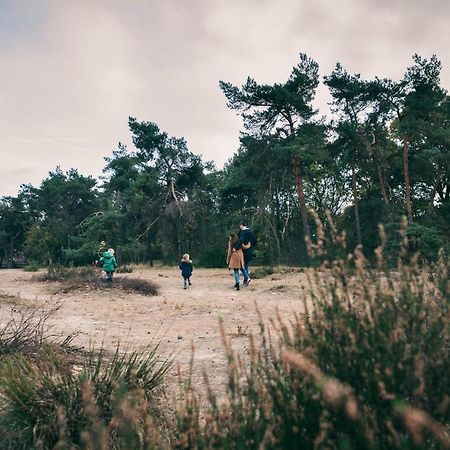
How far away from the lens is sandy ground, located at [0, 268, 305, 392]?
6141 mm

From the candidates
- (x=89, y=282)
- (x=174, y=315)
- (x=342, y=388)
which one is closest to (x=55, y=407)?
(x=342, y=388)

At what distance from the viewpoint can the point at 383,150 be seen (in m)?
27.9

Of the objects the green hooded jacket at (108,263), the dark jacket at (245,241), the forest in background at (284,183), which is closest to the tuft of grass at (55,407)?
the dark jacket at (245,241)

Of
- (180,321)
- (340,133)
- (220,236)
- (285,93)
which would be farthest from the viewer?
(220,236)

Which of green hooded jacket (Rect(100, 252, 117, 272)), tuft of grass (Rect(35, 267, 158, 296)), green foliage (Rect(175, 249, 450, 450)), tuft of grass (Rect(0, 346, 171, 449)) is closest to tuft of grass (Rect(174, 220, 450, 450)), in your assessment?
green foliage (Rect(175, 249, 450, 450))

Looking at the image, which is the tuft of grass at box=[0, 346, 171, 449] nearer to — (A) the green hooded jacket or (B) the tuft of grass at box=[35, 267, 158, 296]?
(B) the tuft of grass at box=[35, 267, 158, 296]

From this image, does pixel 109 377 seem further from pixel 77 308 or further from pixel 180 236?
pixel 180 236

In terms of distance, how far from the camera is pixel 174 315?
9.75m

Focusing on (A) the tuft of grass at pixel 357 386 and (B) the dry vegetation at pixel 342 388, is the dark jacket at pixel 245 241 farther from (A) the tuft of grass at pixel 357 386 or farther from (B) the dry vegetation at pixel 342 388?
(A) the tuft of grass at pixel 357 386

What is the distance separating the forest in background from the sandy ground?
304 inches

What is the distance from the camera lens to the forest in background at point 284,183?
2378cm

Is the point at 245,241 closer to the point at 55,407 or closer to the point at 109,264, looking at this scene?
the point at 109,264

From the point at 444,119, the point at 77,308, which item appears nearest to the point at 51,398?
the point at 77,308

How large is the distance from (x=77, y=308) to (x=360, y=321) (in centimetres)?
917
